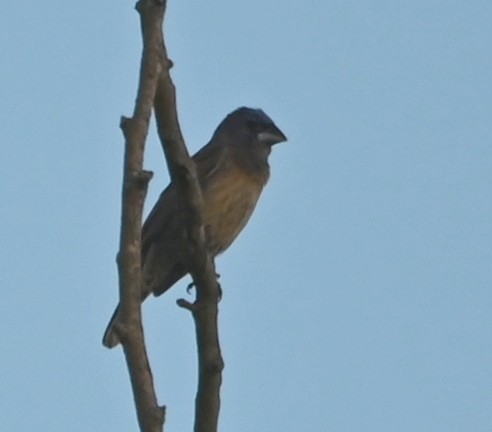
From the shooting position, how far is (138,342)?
2.85 metres

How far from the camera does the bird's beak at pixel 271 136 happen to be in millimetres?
8227

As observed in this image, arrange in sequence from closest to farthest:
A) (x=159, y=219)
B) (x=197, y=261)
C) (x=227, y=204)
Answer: (x=197, y=261)
(x=159, y=219)
(x=227, y=204)

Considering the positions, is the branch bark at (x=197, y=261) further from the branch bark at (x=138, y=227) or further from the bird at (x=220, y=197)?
the bird at (x=220, y=197)

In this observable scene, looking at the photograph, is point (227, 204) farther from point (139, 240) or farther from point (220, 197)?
point (139, 240)

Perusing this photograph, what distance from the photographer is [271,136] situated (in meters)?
8.28

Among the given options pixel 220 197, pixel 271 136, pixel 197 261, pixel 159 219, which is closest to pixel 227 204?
pixel 220 197

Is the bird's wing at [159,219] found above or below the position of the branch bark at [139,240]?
above

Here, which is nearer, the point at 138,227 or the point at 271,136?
the point at 138,227

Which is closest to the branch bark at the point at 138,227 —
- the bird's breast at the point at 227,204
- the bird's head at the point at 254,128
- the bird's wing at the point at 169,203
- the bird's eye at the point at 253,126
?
the bird's wing at the point at 169,203

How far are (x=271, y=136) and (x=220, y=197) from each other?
102cm

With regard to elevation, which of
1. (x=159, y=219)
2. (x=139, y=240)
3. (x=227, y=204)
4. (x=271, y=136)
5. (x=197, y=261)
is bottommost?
(x=139, y=240)

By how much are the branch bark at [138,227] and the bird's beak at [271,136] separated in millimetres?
4975

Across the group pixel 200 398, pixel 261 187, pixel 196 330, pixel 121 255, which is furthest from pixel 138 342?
pixel 261 187

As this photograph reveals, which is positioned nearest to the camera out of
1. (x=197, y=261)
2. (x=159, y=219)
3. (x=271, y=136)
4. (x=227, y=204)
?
(x=197, y=261)
